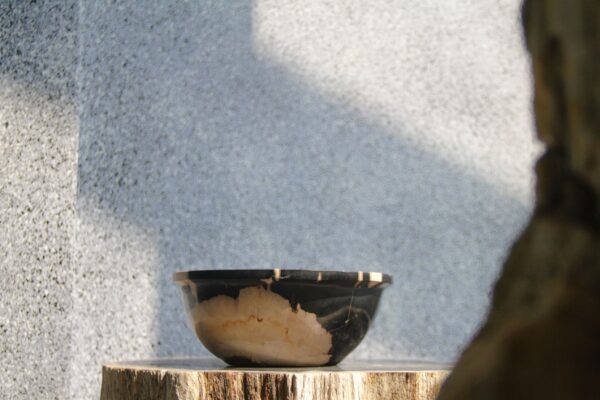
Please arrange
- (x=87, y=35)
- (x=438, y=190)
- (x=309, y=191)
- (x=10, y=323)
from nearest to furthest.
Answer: (x=10, y=323) → (x=87, y=35) → (x=309, y=191) → (x=438, y=190)

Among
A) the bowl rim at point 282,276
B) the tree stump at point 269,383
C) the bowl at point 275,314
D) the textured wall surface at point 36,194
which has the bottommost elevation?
the tree stump at point 269,383

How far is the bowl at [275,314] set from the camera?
792 mm

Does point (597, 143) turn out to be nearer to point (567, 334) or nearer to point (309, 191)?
point (567, 334)

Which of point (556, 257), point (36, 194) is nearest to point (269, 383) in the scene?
point (556, 257)

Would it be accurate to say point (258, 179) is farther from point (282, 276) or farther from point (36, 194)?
point (282, 276)

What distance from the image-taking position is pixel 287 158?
1577 mm

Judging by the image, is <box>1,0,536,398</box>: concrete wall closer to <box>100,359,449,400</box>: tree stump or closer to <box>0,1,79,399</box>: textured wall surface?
<box>0,1,79,399</box>: textured wall surface

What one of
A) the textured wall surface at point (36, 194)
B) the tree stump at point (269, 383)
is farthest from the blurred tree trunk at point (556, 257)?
the textured wall surface at point (36, 194)

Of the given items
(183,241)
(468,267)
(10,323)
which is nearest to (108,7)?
(183,241)

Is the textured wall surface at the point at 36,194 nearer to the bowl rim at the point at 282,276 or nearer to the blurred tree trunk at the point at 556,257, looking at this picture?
the bowl rim at the point at 282,276

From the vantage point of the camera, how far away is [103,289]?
1.35 metres

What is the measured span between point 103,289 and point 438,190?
0.72 meters

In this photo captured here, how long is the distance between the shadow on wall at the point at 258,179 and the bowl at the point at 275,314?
23.9 inches

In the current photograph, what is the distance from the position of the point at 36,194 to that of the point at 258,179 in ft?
1.40
